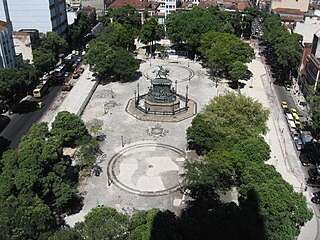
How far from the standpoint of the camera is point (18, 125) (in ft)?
215

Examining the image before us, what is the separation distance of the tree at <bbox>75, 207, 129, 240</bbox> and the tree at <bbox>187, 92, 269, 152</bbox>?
22.5 meters

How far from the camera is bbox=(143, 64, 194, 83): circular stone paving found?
90250 millimetres

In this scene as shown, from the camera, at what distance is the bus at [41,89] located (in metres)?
77.1

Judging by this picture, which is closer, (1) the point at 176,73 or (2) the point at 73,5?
(1) the point at 176,73

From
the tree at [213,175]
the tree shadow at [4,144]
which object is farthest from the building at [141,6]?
the tree at [213,175]

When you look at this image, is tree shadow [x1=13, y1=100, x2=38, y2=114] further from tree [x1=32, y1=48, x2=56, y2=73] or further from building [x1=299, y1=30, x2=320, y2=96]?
building [x1=299, y1=30, x2=320, y2=96]

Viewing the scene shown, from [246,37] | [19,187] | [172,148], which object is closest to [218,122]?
[172,148]

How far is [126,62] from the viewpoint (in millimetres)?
83812

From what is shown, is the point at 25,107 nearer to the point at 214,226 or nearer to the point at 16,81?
the point at 16,81

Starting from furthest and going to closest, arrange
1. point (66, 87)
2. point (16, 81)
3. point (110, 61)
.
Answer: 1. point (110, 61)
2. point (66, 87)
3. point (16, 81)

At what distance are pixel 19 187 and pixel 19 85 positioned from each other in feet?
112

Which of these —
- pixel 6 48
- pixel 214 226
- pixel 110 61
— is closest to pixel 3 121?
pixel 6 48

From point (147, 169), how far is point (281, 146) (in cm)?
2342

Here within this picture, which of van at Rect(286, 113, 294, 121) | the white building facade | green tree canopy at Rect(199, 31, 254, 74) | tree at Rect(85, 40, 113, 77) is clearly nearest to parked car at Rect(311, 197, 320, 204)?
van at Rect(286, 113, 294, 121)
